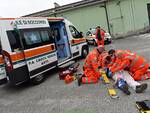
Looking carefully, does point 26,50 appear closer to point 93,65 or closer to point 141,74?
point 93,65

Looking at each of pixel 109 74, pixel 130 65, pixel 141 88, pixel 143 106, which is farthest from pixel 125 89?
pixel 109 74

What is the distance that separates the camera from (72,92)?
23.7ft

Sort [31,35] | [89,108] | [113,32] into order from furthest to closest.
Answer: [113,32]
[31,35]
[89,108]

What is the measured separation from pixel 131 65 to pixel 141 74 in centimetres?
43

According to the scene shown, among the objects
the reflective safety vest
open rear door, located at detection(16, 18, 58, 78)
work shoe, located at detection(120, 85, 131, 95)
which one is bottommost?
work shoe, located at detection(120, 85, 131, 95)

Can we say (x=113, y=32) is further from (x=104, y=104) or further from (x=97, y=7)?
(x=104, y=104)

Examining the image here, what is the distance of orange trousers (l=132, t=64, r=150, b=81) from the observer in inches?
282

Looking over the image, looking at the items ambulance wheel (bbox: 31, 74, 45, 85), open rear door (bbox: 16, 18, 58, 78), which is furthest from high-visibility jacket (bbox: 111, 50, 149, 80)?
ambulance wheel (bbox: 31, 74, 45, 85)

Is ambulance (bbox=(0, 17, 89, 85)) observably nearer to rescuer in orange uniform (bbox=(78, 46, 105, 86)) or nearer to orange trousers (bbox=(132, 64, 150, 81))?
rescuer in orange uniform (bbox=(78, 46, 105, 86))

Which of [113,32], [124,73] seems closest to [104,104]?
[124,73]

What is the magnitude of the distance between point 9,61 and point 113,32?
20.5 m

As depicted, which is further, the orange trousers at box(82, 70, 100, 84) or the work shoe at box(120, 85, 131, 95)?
the orange trousers at box(82, 70, 100, 84)

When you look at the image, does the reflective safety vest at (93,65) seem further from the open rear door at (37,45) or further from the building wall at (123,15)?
the building wall at (123,15)

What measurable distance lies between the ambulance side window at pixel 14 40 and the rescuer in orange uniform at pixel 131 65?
11.1 feet
